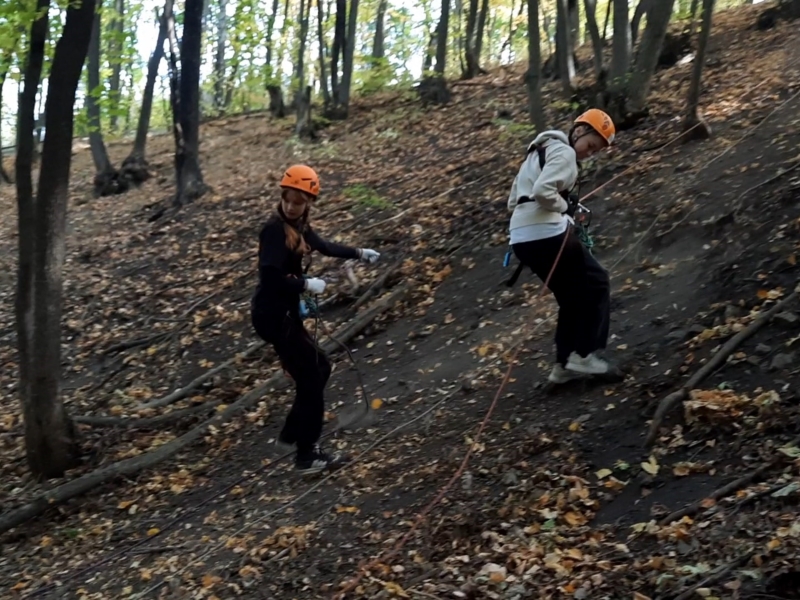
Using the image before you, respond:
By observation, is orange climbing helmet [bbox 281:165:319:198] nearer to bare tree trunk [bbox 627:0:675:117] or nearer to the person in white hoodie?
the person in white hoodie

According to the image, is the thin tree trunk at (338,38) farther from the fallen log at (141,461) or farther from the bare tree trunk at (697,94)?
the fallen log at (141,461)

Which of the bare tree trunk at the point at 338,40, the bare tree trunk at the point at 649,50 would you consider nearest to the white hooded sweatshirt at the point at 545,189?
the bare tree trunk at the point at 649,50

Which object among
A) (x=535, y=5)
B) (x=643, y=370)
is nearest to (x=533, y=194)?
(x=643, y=370)

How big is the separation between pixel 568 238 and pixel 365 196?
332 inches

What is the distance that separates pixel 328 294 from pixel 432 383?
3.52 m

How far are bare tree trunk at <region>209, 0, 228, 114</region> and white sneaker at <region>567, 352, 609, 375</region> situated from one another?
24.7 metres

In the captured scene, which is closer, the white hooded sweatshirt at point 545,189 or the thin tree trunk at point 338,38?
the white hooded sweatshirt at point 545,189

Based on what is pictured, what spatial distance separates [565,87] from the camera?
14.7 metres

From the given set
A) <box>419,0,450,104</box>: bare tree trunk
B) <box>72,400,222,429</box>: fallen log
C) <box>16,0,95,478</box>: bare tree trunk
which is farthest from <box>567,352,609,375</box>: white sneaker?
<box>419,0,450,104</box>: bare tree trunk

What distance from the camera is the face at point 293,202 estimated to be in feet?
18.6

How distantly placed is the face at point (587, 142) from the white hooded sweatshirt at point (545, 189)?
0.14 metres

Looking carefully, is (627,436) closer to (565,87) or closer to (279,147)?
(565,87)

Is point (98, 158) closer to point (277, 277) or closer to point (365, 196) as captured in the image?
point (365, 196)

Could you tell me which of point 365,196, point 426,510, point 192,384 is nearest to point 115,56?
point 365,196
